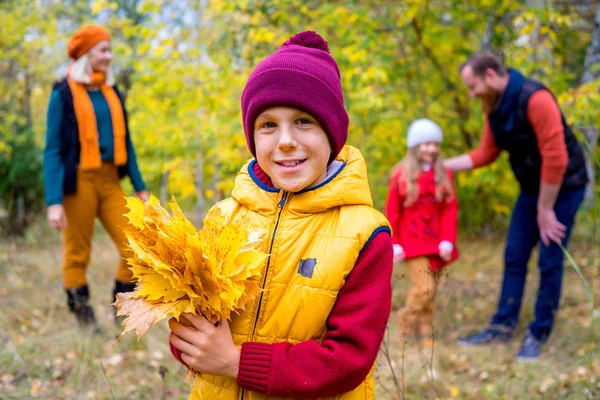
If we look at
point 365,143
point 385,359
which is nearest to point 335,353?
point 385,359

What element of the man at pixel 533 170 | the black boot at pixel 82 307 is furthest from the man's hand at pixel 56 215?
the man at pixel 533 170

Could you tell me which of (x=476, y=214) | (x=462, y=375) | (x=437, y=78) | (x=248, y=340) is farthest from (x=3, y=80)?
(x=248, y=340)

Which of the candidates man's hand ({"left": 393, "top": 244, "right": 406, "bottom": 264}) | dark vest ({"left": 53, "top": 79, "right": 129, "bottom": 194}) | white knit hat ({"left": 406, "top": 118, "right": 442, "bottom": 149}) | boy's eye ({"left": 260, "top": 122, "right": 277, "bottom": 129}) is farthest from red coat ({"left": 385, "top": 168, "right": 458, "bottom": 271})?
boy's eye ({"left": 260, "top": 122, "right": 277, "bottom": 129})

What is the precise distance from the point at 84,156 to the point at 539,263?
319cm

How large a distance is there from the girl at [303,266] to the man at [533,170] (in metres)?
2.34

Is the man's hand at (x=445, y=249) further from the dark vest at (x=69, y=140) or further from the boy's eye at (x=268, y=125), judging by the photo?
the boy's eye at (x=268, y=125)

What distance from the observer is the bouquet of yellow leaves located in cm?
121

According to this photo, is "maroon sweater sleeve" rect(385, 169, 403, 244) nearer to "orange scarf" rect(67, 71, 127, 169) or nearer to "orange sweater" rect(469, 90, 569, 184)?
"orange sweater" rect(469, 90, 569, 184)

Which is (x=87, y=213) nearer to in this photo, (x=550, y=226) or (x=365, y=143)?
(x=550, y=226)

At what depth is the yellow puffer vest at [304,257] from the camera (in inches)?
54.5

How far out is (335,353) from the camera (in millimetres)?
1309

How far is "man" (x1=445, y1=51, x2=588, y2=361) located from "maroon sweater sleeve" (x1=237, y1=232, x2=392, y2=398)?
2457 millimetres

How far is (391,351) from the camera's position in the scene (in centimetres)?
377

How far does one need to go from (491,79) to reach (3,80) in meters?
8.93
